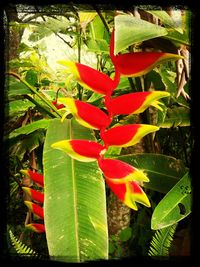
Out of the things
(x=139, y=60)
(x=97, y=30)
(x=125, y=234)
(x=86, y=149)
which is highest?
(x=97, y=30)

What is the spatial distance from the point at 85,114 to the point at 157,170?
0.27m

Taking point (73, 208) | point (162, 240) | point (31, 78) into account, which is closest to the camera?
point (73, 208)

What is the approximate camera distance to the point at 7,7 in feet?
2.02

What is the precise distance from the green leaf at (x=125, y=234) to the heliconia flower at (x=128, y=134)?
1.84 feet

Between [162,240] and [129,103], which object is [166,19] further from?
[162,240]

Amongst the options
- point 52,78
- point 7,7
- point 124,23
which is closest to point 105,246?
point 124,23

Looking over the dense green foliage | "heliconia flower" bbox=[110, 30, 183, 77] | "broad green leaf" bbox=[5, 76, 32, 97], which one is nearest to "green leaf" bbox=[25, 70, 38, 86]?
the dense green foliage

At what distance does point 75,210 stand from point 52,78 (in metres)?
0.80

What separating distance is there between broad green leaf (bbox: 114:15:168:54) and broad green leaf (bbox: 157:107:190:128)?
1.15 feet

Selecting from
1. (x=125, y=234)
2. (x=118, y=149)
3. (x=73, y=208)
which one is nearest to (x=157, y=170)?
(x=118, y=149)

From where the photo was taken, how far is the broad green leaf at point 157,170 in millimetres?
729

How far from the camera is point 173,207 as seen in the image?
24.4 inches

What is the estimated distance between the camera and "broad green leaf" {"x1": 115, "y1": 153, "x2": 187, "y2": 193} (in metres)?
0.73

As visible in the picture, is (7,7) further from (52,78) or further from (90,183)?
(52,78)
